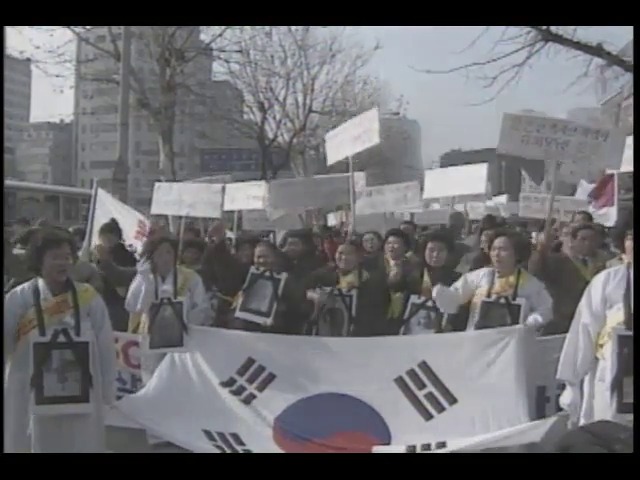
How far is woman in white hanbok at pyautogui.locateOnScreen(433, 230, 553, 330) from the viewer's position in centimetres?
609

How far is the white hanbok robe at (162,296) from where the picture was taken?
259 inches

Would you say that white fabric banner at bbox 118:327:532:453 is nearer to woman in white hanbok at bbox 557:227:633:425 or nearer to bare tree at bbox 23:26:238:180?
woman in white hanbok at bbox 557:227:633:425

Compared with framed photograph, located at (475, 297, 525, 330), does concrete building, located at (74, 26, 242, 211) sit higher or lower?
higher

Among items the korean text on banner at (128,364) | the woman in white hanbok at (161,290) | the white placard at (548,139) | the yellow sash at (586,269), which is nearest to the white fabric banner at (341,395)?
the woman in white hanbok at (161,290)

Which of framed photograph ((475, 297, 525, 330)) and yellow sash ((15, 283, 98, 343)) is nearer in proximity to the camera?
yellow sash ((15, 283, 98, 343))

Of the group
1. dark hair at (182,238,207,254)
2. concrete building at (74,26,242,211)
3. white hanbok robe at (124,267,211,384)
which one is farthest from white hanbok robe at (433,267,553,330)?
concrete building at (74,26,242,211)

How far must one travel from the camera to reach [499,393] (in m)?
5.75

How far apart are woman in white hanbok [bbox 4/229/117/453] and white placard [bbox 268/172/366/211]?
363 cm

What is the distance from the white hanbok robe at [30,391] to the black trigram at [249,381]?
79cm

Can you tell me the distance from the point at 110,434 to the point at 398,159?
1236 centimetres

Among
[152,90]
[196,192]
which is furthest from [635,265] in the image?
[152,90]

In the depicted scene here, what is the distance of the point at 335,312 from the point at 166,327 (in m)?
1.12

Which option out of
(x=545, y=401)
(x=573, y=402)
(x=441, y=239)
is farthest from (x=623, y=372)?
(x=441, y=239)

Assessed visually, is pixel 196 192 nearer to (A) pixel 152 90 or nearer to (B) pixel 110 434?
(B) pixel 110 434
